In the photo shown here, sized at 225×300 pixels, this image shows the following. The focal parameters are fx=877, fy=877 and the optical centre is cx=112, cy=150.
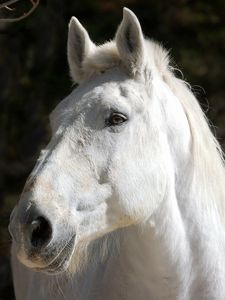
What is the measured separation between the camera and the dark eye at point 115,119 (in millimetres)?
3586

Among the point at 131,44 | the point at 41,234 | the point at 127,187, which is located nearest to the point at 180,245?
the point at 127,187

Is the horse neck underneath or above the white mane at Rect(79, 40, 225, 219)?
underneath

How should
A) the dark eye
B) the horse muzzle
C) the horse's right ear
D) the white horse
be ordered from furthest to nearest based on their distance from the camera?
the horse's right ear → the dark eye → the white horse → the horse muzzle

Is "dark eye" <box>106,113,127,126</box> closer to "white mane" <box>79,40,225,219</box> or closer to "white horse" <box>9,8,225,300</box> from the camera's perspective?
"white horse" <box>9,8,225,300</box>

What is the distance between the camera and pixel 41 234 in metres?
3.36

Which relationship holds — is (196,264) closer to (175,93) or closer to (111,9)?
A: (175,93)

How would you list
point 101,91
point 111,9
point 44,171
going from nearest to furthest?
1. point 44,171
2. point 101,91
3. point 111,9

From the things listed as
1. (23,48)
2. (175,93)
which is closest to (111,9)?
(23,48)

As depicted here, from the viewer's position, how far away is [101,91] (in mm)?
3662

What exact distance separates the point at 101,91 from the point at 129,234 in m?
0.63

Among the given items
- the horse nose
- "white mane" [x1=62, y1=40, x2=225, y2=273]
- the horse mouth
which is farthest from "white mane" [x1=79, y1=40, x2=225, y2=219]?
the horse nose

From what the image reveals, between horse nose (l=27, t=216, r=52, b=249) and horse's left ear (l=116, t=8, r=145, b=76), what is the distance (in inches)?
32.1

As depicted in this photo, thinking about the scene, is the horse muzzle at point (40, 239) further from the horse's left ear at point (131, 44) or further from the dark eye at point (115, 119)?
the horse's left ear at point (131, 44)

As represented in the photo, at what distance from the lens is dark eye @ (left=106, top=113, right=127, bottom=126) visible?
359 centimetres
